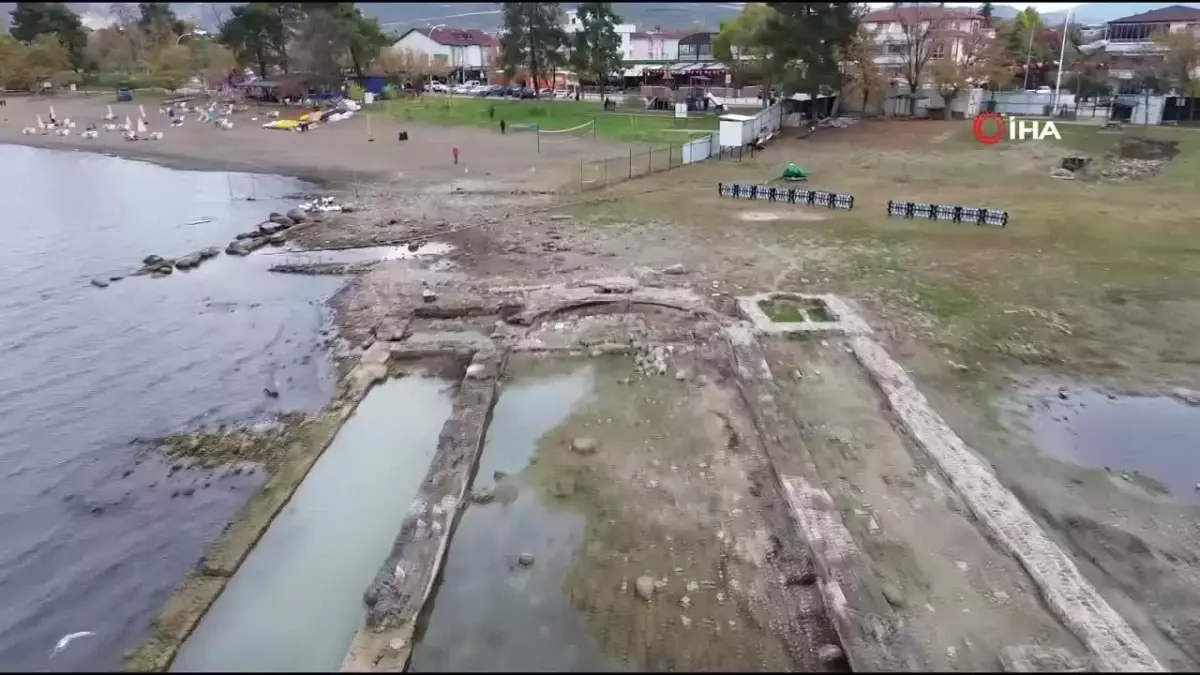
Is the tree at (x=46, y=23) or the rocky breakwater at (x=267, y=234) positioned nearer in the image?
the rocky breakwater at (x=267, y=234)

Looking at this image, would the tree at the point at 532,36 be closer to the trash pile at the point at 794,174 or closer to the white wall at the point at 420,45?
the white wall at the point at 420,45

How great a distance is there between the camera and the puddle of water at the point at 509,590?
8750 millimetres

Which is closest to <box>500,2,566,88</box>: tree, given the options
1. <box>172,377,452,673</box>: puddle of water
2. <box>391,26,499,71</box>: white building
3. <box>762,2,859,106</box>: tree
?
<box>391,26,499,71</box>: white building

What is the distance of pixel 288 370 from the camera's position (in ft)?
56.8

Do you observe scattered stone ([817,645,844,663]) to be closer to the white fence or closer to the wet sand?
the wet sand

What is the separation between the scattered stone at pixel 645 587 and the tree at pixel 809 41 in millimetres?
39414

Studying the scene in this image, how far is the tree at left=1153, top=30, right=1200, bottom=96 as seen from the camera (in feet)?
134

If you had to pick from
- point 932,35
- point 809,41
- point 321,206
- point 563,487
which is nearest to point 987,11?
point 932,35

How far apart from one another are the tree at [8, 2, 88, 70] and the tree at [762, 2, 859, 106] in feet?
223

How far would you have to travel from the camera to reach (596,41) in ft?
193

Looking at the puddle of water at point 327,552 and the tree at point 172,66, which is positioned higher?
the tree at point 172,66

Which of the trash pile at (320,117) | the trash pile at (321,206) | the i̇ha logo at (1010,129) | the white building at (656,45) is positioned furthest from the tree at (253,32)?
the white building at (656,45)

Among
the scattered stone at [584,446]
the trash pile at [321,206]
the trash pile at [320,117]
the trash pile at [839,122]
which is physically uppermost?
the trash pile at [320,117]

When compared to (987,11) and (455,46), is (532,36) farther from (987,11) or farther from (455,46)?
(987,11)
